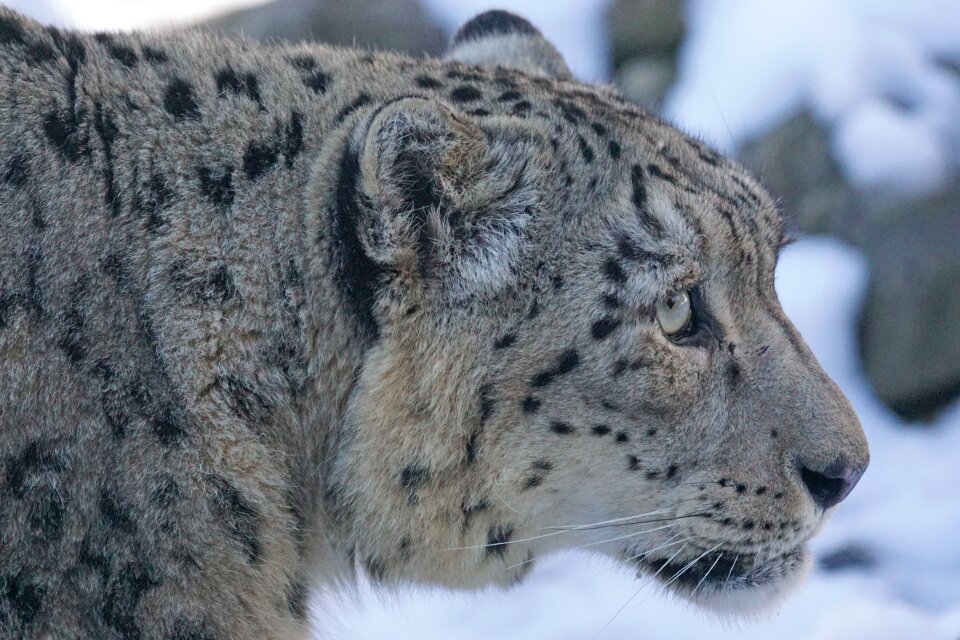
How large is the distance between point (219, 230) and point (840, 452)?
1.85 metres

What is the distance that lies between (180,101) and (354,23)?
612 centimetres

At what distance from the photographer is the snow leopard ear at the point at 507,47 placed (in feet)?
13.6

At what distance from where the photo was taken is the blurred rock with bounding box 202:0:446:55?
859 centimetres

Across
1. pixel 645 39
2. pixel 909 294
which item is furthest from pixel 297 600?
pixel 645 39

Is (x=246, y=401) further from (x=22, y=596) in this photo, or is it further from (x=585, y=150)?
(x=585, y=150)

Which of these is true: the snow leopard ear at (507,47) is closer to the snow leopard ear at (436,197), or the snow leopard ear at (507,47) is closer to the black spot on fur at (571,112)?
the black spot on fur at (571,112)

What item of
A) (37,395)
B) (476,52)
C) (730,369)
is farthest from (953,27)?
(37,395)

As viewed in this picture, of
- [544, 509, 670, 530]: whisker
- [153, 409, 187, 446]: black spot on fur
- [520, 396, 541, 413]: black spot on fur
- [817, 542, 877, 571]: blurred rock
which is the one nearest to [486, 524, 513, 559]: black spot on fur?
[544, 509, 670, 530]: whisker

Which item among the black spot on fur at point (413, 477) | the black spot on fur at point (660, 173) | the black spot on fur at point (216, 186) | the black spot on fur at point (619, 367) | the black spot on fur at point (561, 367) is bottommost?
the black spot on fur at point (413, 477)

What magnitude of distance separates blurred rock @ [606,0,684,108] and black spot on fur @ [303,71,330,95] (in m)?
5.39

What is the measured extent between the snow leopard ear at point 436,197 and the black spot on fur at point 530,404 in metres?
0.33

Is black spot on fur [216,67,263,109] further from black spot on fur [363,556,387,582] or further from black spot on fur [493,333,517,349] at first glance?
black spot on fur [363,556,387,582]

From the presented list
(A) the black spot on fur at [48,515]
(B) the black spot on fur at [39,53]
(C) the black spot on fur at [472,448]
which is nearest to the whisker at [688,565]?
(C) the black spot on fur at [472,448]

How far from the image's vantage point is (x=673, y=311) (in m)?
3.21
